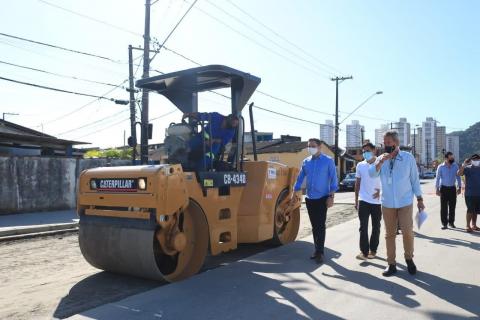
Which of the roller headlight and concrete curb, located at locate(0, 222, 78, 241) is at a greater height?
the roller headlight

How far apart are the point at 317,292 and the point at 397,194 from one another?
172 centimetres

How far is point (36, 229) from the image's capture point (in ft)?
35.9

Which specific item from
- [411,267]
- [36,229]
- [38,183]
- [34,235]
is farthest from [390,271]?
[38,183]

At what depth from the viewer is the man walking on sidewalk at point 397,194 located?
5879 millimetres

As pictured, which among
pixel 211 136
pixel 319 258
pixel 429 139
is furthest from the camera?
pixel 429 139

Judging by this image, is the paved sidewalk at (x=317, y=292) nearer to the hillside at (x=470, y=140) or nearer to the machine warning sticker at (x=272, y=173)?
the machine warning sticker at (x=272, y=173)

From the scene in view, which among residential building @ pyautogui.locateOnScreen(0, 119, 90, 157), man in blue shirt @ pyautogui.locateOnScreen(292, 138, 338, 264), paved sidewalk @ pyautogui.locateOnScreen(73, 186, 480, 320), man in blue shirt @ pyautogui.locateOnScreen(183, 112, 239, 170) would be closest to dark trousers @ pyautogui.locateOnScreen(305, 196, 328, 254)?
man in blue shirt @ pyautogui.locateOnScreen(292, 138, 338, 264)

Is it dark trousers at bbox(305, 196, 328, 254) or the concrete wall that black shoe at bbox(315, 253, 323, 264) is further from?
the concrete wall

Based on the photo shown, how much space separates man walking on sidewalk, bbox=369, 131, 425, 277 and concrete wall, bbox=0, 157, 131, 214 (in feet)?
31.4

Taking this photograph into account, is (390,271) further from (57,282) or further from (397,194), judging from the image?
(57,282)

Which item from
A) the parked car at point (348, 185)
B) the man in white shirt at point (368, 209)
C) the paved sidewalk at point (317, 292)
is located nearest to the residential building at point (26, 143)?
the man in white shirt at point (368, 209)

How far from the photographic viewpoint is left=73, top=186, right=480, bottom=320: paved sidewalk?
439 cm

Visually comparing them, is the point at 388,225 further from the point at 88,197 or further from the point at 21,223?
the point at 21,223

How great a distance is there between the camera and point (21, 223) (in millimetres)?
11953
